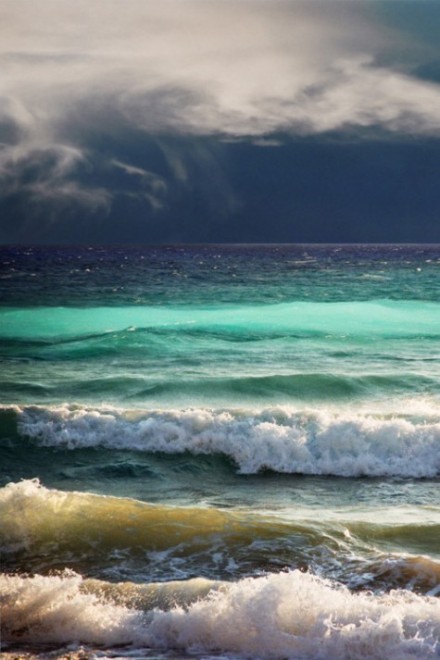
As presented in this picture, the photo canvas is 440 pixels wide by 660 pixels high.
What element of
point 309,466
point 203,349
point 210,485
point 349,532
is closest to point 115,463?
point 210,485

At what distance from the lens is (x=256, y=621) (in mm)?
5051

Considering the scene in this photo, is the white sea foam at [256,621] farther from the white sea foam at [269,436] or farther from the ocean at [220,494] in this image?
the white sea foam at [269,436]

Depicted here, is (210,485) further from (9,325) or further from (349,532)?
(9,325)

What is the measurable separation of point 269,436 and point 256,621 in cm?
539

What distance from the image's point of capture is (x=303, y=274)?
167 feet

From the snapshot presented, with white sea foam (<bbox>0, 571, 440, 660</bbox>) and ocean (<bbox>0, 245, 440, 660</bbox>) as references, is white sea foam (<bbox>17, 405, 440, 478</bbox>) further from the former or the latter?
white sea foam (<bbox>0, 571, 440, 660</bbox>)

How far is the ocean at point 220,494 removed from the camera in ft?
16.6

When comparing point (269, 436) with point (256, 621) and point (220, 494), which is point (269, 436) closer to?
point (220, 494)

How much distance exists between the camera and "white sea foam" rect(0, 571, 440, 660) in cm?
477

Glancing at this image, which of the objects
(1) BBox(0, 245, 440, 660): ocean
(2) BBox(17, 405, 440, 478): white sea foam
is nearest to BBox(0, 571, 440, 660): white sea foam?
(1) BBox(0, 245, 440, 660): ocean

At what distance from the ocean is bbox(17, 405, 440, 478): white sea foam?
0.03m

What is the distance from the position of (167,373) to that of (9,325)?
10957 millimetres

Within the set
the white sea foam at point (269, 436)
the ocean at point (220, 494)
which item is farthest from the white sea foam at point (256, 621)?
the white sea foam at point (269, 436)

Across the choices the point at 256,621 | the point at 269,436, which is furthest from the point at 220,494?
the point at 256,621
